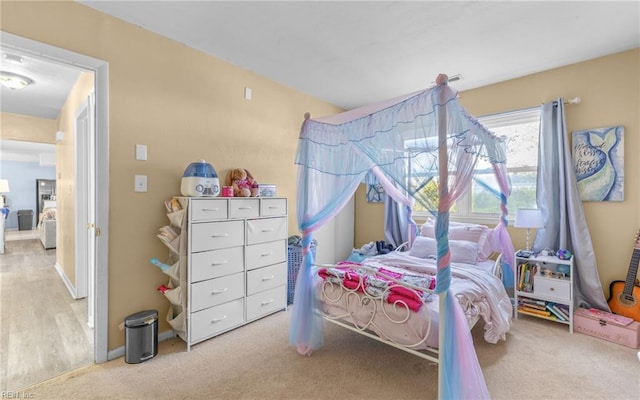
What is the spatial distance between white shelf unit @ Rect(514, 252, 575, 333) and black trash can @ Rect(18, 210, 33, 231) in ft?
45.5

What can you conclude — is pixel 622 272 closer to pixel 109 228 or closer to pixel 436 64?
pixel 436 64

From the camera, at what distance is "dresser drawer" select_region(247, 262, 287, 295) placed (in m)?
2.94

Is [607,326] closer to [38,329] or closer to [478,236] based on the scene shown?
[478,236]

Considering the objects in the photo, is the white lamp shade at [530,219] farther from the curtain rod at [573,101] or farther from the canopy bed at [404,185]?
the curtain rod at [573,101]

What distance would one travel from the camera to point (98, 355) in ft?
7.44

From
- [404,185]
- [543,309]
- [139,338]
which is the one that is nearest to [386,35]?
[404,185]

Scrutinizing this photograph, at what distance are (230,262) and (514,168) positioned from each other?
141 inches

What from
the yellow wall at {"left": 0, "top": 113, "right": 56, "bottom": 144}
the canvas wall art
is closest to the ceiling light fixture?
the yellow wall at {"left": 0, "top": 113, "right": 56, "bottom": 144}

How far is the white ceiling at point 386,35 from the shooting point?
→ 2197 mm

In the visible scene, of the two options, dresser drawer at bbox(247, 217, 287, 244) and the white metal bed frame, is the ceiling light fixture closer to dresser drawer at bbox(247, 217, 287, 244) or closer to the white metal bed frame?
dresser drawer at bbox(247, 217, 287, 244)

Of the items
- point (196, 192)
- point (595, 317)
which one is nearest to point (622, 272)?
point (595, 317)

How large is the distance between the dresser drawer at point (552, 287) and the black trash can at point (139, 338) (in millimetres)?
3761

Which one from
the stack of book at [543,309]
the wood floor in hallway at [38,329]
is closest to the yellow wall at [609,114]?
the stack of book at [543,309]

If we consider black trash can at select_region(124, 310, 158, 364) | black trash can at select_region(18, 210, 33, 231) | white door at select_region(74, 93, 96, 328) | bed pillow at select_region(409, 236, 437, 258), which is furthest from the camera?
black trash can at select_region(18, 210, 33, 231)
